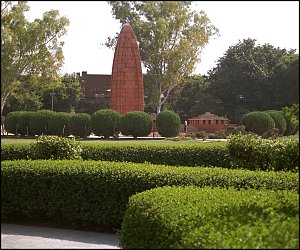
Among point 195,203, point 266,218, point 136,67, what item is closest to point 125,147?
point 195,203

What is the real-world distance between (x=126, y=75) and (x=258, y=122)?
975 cm

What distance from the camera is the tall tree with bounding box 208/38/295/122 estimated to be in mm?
24830

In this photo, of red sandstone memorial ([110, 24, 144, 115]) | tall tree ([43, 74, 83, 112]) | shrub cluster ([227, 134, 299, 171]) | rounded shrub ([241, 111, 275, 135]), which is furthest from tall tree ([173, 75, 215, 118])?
shrub cluster ([227, 134, 299, 171])

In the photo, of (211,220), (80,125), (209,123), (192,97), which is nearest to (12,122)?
(80,125)

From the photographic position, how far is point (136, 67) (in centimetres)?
2922

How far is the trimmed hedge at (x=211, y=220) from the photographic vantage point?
295 centimetres

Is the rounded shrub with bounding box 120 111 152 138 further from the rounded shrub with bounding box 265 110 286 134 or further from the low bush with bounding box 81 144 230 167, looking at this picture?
the low bush with bounding box 81 144 230 167

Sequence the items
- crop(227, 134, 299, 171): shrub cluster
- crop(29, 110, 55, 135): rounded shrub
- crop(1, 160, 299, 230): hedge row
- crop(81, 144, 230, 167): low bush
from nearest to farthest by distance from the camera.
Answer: crop(1, 160, 299, 230): hedge row
crop(227, 134, 299, 171): shrub cluster
crop(81, 144, 230, 167): low bush
crop(29, 110, 55, 135): rounded shrub

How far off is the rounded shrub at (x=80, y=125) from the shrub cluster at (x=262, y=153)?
537 inches

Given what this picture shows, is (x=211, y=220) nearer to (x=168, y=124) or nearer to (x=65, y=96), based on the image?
(x=65, y=96)

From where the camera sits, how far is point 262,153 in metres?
8.47

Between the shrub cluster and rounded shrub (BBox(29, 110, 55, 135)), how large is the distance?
12.1 metres

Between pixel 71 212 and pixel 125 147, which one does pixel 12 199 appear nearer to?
pixel 71 212

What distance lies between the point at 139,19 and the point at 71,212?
71.1ft
